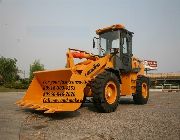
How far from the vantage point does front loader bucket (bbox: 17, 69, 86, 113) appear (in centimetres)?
838

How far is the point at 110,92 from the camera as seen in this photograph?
32.1 feet

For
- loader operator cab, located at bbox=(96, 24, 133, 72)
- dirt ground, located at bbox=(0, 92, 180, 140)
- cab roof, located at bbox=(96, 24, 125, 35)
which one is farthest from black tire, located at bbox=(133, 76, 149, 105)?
dirt ground, located at bbox=(0, 92, 180, 140)

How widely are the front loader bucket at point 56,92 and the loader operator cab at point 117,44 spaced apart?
108 inches

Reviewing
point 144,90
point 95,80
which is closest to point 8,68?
point 144,90

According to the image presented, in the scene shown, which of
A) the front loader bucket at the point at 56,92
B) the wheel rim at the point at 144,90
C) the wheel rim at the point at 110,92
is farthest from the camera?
the wheel rim at the point at 144,90

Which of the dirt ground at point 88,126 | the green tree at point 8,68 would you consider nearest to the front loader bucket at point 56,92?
the dirt ground at point 88,126

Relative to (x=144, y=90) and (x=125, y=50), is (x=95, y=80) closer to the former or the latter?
(x=125, y=50)

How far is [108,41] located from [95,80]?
3.38m

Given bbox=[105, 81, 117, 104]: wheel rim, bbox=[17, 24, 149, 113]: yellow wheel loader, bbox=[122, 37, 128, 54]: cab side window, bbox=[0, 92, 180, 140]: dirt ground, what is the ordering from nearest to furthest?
1. bbox=[0, 92, 180, 140]: dirt ground
2. bbox=[17, 24, 149, 113]: yellow wheel loader
3. bbox=[105, 81, 117, 104]: wheel rim
4. bbox=[122, 37, 128, 54]: cab side window

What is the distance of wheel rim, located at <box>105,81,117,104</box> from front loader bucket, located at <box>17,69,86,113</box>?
3.75ft

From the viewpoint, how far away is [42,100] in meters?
9.70

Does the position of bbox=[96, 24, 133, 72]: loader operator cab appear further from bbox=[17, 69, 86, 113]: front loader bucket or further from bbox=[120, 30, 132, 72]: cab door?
bbox=[17, 69, 86, 113]: front loader bucket

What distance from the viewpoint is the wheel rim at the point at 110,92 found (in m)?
9.49

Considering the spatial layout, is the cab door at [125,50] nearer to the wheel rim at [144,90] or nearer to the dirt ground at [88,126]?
the wheel rim at [144,90]
